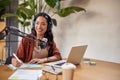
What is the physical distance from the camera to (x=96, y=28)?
3.15 m

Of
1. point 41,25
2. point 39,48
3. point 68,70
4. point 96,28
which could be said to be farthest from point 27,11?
point 68,70

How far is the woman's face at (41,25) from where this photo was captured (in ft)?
7.61

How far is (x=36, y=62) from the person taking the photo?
2029mm

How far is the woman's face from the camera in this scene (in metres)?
2.32

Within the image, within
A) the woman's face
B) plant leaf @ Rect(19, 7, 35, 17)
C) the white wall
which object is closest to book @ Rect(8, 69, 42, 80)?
the woman's face

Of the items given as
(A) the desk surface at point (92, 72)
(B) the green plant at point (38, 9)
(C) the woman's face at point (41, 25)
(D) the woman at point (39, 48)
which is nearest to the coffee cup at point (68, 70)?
(A) the desk surface at point (92, 72)

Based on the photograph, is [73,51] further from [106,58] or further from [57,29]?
[57,29]

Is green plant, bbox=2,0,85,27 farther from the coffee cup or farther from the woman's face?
the coffee cup

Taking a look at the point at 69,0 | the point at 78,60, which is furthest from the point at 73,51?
the point at 69,0

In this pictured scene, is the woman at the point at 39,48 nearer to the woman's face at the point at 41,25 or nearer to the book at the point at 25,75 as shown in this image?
the woman's face at the point at 41,25

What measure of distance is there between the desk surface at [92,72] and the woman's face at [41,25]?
0.66 metres

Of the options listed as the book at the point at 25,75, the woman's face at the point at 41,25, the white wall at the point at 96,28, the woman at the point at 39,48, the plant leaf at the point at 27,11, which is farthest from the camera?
the plant leaf at the point at 27,11

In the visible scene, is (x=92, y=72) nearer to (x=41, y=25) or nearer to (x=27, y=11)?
(x=41, y=25)

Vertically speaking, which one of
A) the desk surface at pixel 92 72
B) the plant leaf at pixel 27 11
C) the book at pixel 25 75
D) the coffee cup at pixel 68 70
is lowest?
the desk surface at pixel 92 72
